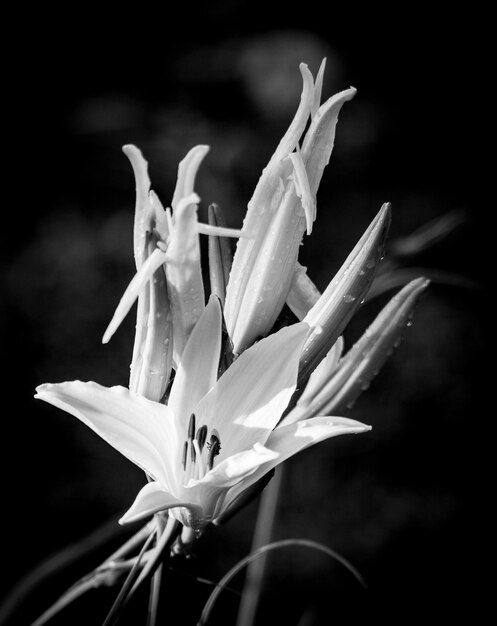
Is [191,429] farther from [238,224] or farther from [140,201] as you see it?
[238,224]

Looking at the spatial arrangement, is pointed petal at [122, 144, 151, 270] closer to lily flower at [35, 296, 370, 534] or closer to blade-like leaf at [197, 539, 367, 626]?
lily flower at [35, 296, 370, 534]

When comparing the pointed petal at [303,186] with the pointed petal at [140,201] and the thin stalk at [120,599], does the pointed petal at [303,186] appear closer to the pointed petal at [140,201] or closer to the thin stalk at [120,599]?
the pointed petal at [140,201]

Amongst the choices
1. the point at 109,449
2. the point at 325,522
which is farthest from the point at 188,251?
the point at 325,522

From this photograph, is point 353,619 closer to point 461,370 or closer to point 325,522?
point 325,522

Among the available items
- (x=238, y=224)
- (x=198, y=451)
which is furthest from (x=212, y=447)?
(x=238, y=224)

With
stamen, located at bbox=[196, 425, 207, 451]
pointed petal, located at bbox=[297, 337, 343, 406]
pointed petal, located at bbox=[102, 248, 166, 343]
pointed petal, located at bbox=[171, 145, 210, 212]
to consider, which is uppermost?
pointed petal, located at bbox=[171, 145, 210, 212]

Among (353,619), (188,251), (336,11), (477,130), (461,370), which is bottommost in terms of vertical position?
(353,619)

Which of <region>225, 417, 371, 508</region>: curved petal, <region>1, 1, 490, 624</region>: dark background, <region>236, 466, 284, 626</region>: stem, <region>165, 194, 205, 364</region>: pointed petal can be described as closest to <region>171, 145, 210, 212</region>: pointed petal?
<region>165, 194, 205, 364</region>: pointed petal

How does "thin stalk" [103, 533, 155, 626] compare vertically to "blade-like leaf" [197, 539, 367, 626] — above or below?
above
